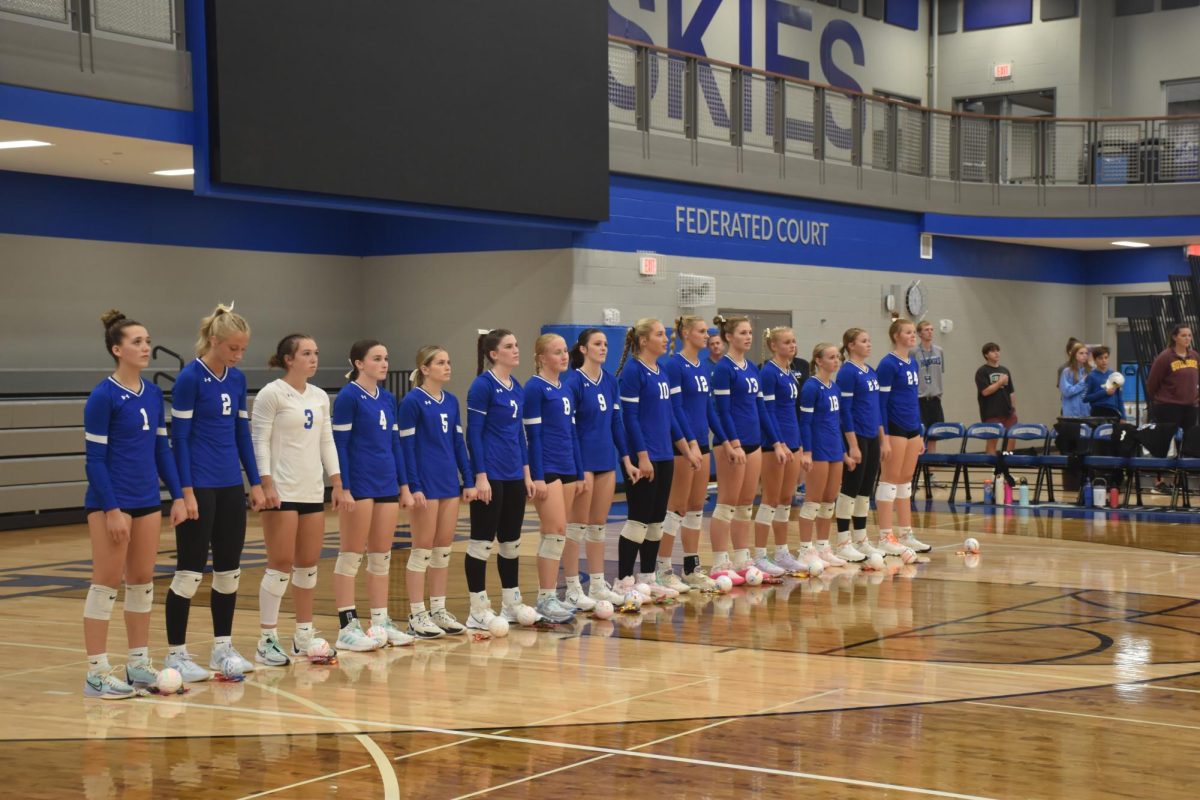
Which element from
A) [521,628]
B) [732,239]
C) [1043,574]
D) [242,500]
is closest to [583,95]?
[732,239]

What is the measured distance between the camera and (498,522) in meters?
8.55

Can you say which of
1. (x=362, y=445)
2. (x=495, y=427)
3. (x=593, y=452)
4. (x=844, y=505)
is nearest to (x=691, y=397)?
(x=593, y=452)

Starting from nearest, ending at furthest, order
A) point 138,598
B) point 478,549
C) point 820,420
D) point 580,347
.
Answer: point 138,598 → point 478,549 → point 580,347 → point 820,420

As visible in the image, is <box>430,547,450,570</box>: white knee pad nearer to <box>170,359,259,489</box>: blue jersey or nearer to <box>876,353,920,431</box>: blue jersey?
<box>170,359,259,489</box>: blue jersey

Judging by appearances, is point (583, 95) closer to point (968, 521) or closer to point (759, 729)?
point (968, 521)

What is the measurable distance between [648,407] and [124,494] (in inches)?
142

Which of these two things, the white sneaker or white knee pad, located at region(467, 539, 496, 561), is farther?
the white sneaker

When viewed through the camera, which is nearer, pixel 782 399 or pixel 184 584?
pixel 184 584

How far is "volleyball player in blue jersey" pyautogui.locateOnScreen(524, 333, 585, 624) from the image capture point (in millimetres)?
8664

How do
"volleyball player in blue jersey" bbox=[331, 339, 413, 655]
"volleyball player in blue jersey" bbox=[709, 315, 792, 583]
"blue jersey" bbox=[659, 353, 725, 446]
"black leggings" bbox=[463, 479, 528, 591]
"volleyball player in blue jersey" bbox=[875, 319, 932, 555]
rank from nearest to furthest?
1. "volleyball player in blue jersey" bbox=[331, 339, 413, 655]
2. "black leggings" bbox=[463, 479, 528, 591]
3. "blue jersey" bbox=[659, 353, 725, 446]
4. "volleyball player in blue jersey" bbox=[709, 315, 792, 583]
5. "volleyball player in blue jersey" bbox=[875, 319, 932, 555]

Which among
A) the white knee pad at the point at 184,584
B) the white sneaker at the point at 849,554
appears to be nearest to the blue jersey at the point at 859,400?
the white sneaker at the point at 849,554

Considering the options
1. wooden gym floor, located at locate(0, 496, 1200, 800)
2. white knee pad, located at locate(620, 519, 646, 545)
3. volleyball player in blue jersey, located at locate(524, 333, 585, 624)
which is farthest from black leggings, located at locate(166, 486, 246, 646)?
white knee pad, located at locate(620, 519, 646, 545)

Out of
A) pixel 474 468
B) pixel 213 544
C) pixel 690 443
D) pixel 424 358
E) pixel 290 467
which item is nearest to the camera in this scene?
pixel 213 544

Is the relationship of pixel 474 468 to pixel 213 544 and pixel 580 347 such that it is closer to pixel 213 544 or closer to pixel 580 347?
pixel 580 347
